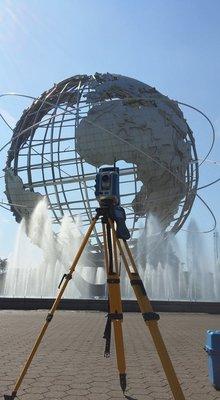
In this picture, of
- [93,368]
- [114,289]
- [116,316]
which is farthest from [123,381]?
[93,368]

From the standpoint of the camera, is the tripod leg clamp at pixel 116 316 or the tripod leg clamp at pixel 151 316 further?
the tripod leg clamp at pixel 116 316

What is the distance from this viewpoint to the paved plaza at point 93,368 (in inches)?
136

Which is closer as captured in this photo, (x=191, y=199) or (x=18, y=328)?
(x=18, y=328)

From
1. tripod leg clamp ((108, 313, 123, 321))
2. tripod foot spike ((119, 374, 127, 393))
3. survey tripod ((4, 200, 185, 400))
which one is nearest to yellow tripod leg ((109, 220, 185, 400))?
survey tripod ((4, 200, 185, 400))

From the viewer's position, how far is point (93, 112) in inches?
797

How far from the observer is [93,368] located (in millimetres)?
4535

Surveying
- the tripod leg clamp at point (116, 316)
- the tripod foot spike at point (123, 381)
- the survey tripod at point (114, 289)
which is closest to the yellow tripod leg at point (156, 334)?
the survey tripod at point (114, 289)

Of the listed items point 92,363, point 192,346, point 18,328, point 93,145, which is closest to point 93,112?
point 93,145

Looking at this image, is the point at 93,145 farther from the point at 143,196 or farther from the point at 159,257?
the point at 159,257

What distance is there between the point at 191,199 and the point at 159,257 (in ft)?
10.8

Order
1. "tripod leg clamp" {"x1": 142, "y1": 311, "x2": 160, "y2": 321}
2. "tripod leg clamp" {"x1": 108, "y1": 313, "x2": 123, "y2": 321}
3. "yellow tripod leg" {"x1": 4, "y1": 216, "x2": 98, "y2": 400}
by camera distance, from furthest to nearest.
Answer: "tripod leg clamp" {"x1": 108, "y1": 313, "x2": 123, "y2": 321}, "yellow tripod leg" {"x1": 4, "y1": 216, "x2": 98, "y2": 400}, "tripod leg clamp" {"x1": 142, "y1": 311, "x2": 160, "y2": 321}

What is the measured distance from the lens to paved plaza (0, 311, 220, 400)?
3.46 meters

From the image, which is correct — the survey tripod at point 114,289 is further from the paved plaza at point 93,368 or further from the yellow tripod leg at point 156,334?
the paved plaza at point 93,368

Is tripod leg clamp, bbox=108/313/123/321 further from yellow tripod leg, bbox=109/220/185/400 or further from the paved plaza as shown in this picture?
the paved plaza
